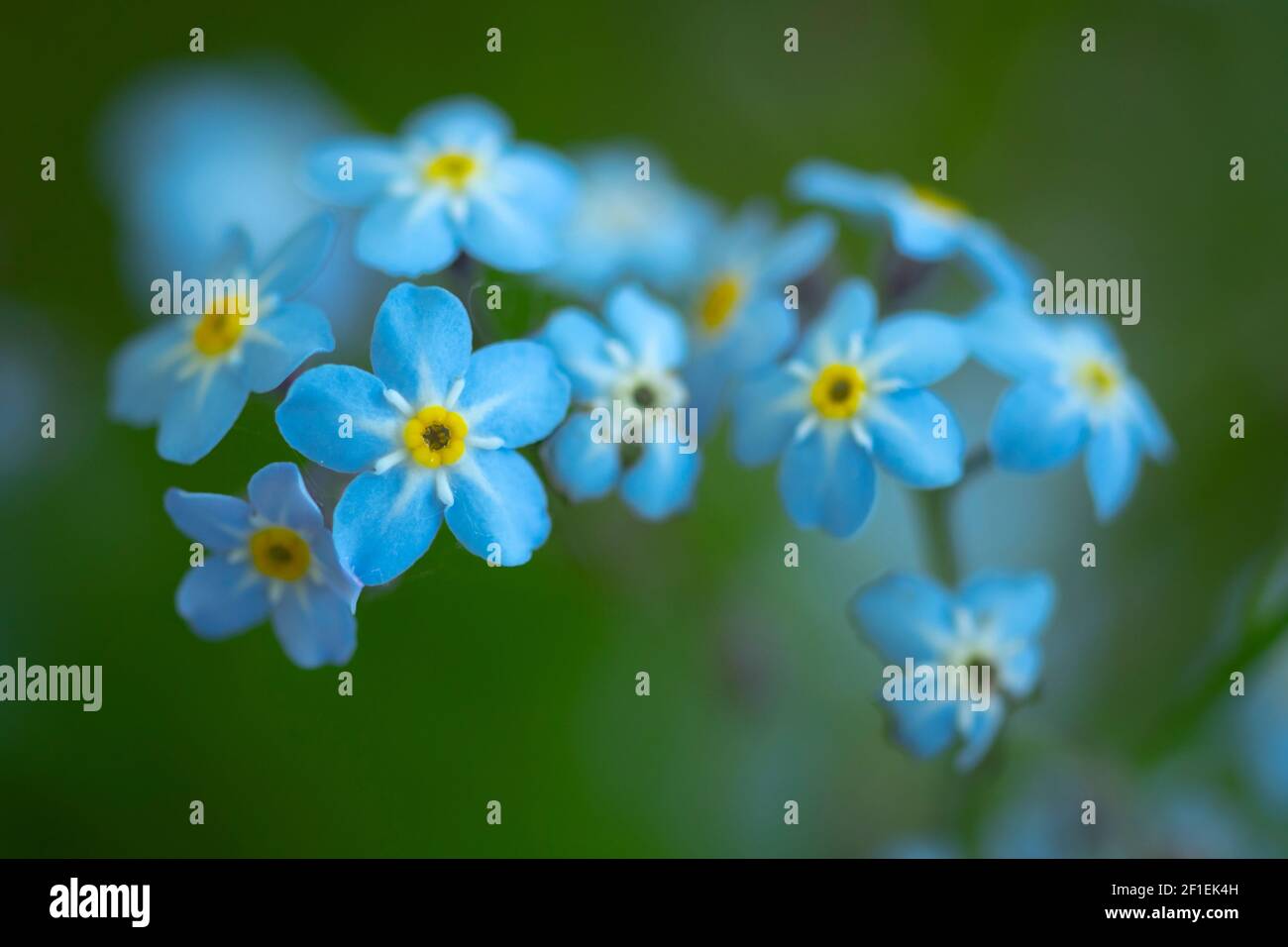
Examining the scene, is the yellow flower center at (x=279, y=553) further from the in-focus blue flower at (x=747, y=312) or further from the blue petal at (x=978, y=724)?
the blue petal at (x=978, y=724)

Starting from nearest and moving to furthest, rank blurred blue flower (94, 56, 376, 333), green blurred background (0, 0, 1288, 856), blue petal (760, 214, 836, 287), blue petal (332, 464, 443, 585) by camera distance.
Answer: blue petal (332, 464, 443, 585) → blue petal (760, 214, 836, 287) → green blurred background (0, 0, 1288, 856) → blurred blue flower (94, 56, 376, 333)

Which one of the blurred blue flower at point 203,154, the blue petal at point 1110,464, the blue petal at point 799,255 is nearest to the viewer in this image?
the blue petal at point 1110,464

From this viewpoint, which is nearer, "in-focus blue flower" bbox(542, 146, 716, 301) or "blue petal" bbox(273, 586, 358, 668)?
"blue petal" bbox(273, 586, 358, 668)

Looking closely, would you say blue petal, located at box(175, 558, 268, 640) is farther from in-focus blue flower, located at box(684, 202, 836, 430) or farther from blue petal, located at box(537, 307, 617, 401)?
in-focus blue flower, located at box(684, 202, 836, 430)

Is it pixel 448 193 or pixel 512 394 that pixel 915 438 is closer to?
pixel 512 394

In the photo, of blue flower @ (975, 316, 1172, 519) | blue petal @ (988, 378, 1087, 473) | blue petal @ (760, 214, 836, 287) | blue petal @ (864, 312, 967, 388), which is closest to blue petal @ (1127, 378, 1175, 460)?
blue flower @ (975, 316, 1172, 519)

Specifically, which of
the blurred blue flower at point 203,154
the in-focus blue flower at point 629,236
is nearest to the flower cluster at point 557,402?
the in-focus blue flower at point 629,236

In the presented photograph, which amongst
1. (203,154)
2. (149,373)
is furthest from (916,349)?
(203,154)

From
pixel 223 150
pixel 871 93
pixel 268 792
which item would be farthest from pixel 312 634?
pixel 871 93
